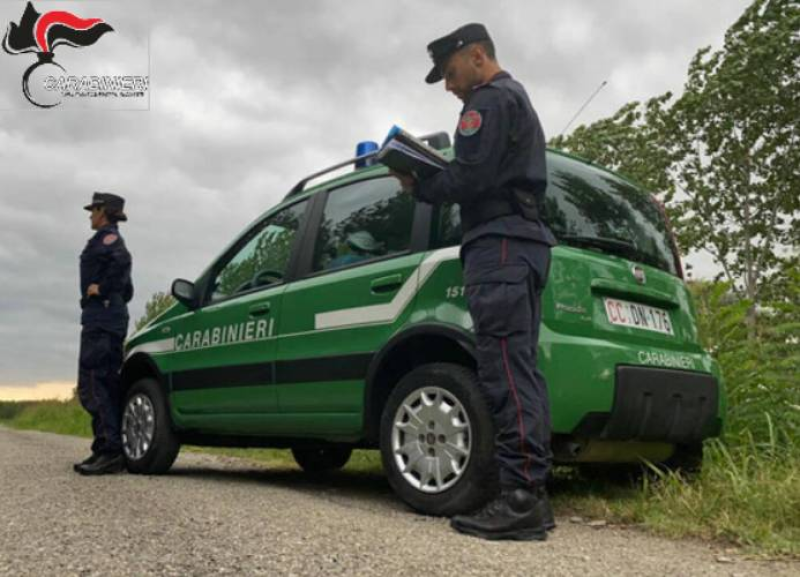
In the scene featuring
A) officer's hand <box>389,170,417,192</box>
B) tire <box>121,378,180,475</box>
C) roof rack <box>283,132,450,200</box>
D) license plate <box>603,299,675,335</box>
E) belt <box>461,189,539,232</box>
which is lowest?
tire <box>121,378,180,475</box>

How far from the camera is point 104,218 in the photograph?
19.3 ft

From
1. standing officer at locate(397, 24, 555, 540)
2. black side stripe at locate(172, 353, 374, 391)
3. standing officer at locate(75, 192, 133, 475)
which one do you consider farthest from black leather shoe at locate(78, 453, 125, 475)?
standing officer at locate(397, 24, 555, 540)

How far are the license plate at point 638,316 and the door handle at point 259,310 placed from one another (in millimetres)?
2035

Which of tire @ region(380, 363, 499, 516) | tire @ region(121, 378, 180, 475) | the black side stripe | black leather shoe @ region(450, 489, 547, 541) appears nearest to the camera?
black leather shoe @ region(450, 489, 547, 541)

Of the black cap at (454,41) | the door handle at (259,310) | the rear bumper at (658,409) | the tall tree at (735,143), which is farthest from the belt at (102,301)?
the tall tree at (735,143)

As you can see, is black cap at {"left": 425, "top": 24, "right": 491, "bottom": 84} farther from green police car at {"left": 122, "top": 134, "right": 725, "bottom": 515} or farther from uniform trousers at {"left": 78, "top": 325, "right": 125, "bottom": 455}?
uniform trousers at {"left": 78, "top": 325, "right": 125, "bottom": 455}

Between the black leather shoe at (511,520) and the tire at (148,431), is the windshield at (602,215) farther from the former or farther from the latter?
the tire at (148,431)

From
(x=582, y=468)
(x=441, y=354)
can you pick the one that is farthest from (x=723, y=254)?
(x=441, y=354)

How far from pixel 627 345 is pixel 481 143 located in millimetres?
1132

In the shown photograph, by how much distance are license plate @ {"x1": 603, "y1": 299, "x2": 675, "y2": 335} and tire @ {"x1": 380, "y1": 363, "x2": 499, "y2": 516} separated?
0.69m

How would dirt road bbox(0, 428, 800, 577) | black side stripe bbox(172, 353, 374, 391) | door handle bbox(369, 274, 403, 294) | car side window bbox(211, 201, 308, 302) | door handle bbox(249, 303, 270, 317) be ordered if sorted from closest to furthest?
dirt road bbox(0, 428, 800, 577) < door handle bbox(369, 274, 403, 294) < black side stripe bbox(172, 353, 374, 391) < door handle bbox(249, 303, 270, 317) < car side window bbox(211, 201, 308, 302)

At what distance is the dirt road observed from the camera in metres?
2.51

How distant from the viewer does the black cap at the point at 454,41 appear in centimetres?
350

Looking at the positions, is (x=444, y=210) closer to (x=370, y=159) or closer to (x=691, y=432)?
(x=370, y=159)
